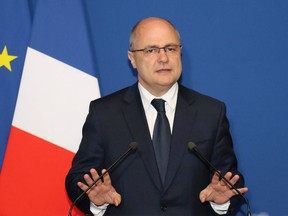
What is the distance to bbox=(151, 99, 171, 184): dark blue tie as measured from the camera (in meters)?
1.96

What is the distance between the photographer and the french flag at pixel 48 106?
2.32m

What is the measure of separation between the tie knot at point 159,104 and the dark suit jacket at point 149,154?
0.07 metres

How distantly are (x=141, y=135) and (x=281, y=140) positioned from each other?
94 centimetres

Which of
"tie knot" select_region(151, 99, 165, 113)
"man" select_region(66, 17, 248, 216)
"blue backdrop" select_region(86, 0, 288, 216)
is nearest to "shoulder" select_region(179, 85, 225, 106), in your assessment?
"man" select_region(66, 17, 248, 216)

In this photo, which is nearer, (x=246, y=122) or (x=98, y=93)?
(x=98, y=93)

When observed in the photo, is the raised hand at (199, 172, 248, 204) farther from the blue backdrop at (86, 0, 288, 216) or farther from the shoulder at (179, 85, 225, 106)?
the blue backdrop at (86, 0, 288, 216)

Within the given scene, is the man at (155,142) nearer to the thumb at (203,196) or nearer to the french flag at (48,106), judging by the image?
the thumb at (203,196)

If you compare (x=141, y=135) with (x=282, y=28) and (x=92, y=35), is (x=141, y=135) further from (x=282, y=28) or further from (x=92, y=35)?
(x=282, y=28)

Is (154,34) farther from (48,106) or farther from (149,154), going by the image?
(48,106)

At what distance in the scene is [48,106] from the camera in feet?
7.65

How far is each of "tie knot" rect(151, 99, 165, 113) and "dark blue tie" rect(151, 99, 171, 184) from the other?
0.01 m

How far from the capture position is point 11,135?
7.70ft

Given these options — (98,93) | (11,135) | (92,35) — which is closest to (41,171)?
(11,135)

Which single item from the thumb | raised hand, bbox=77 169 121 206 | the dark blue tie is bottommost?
the thumb
